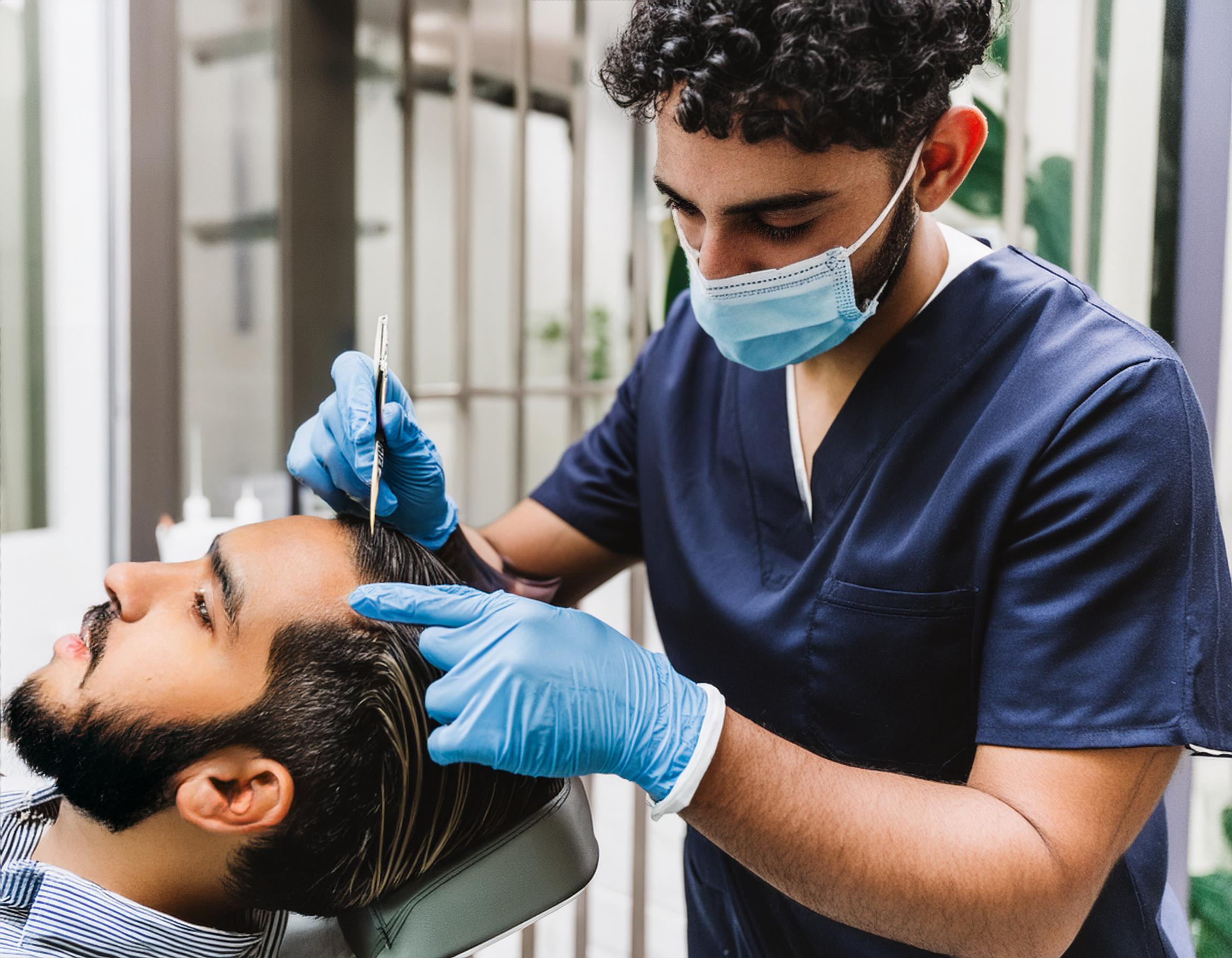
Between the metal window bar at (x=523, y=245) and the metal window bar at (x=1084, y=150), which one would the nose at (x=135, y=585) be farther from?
the metal window bar at (x=1084, y=150)

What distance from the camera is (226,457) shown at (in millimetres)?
2088

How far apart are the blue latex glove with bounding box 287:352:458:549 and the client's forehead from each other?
96 mm

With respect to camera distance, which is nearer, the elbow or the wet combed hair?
the elbow

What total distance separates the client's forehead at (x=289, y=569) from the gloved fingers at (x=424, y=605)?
0.16 meters

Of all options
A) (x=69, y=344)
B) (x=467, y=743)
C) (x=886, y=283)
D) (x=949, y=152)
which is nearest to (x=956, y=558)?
(x=886, y=283)

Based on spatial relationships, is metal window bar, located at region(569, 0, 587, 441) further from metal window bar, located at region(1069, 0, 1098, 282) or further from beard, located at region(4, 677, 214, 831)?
beard, located at region(4, 677, 214, 831)

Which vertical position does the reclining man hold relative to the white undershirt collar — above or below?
below

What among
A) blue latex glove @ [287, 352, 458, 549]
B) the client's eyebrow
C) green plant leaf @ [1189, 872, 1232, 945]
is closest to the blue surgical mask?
blue latex glove @ [287, 352, 458, 549]

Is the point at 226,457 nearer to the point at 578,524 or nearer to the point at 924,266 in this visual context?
the point at 578,524

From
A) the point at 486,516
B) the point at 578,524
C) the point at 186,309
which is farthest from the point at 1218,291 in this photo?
the point at 186,309

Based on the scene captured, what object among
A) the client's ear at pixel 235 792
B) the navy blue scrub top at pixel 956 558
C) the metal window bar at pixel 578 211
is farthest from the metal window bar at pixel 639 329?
the client's ear at pixel 235 792

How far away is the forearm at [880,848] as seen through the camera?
864mm

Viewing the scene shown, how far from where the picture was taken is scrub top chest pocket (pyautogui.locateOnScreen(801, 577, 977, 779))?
3.61 ft

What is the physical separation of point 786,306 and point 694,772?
0.57 meters
